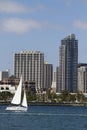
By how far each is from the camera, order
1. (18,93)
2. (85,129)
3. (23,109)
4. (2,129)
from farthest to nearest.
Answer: (18,93) → (23,109) → (85,129) → (2,129)

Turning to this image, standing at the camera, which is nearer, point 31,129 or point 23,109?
point 31,129

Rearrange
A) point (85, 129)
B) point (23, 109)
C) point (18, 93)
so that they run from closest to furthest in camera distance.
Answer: point (85, 129) < point (23, 109) < point (18, 93)

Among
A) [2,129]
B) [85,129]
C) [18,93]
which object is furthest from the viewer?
[18,93]

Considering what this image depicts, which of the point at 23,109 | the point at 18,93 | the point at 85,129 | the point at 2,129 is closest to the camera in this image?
the point at 2,129

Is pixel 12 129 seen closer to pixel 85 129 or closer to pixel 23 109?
pixel 85 129

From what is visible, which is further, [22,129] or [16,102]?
[16,102]

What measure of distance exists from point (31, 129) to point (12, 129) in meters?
3.12

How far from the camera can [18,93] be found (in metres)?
179

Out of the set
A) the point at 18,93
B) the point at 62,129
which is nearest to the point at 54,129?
the point at 62,129

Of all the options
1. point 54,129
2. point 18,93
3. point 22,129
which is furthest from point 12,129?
point 18,93

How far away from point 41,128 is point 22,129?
5134 mm

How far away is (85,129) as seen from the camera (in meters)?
86.8

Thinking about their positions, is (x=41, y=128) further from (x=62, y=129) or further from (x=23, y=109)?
(x=23, y=109)

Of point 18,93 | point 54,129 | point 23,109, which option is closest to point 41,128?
point 54,129
